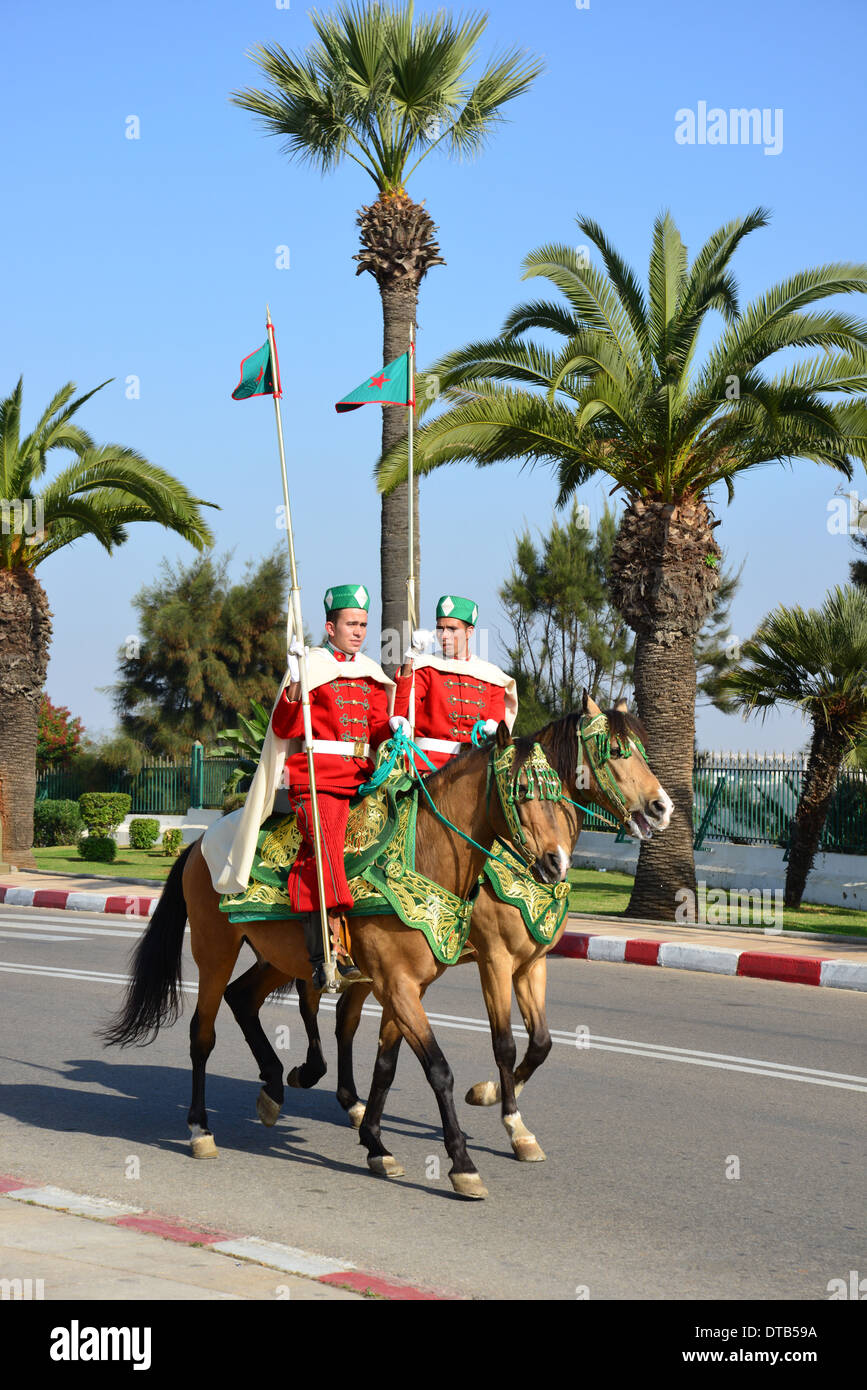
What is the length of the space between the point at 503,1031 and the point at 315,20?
54.0 ft

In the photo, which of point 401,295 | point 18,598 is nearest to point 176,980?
point 401,295

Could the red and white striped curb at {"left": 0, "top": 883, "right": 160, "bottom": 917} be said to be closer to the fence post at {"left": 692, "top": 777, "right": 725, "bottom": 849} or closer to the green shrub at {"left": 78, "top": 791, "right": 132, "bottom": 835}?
the green shrub at {"left": 78, "top": 791, "right": 132, "bottom": 835}

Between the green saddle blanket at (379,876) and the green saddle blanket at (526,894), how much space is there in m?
0.31

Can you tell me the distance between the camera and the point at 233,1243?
5246 millimetres

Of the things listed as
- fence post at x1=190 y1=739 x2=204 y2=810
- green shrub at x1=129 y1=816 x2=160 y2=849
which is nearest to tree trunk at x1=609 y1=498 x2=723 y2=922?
green shrub at x1=129 y1=816 x2=160 y2=849

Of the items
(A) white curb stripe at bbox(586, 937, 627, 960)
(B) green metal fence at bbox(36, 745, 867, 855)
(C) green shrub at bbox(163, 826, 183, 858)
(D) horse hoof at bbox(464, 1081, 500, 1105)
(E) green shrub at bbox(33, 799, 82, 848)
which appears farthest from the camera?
(E) green shrub at bbox(33, 799, 82, 848)

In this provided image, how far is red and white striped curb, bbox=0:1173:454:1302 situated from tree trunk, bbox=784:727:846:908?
52.2ft

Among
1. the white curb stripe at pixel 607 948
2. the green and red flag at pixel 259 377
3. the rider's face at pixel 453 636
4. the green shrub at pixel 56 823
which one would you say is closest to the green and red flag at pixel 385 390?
the green and red flag at pixel 259 377

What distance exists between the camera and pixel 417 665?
7.44 m

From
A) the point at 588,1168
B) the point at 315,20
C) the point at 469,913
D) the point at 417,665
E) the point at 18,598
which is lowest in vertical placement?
the point at 588,1168

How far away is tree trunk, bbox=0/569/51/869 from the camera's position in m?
24.6

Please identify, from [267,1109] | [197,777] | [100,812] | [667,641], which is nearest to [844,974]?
[667,641]
